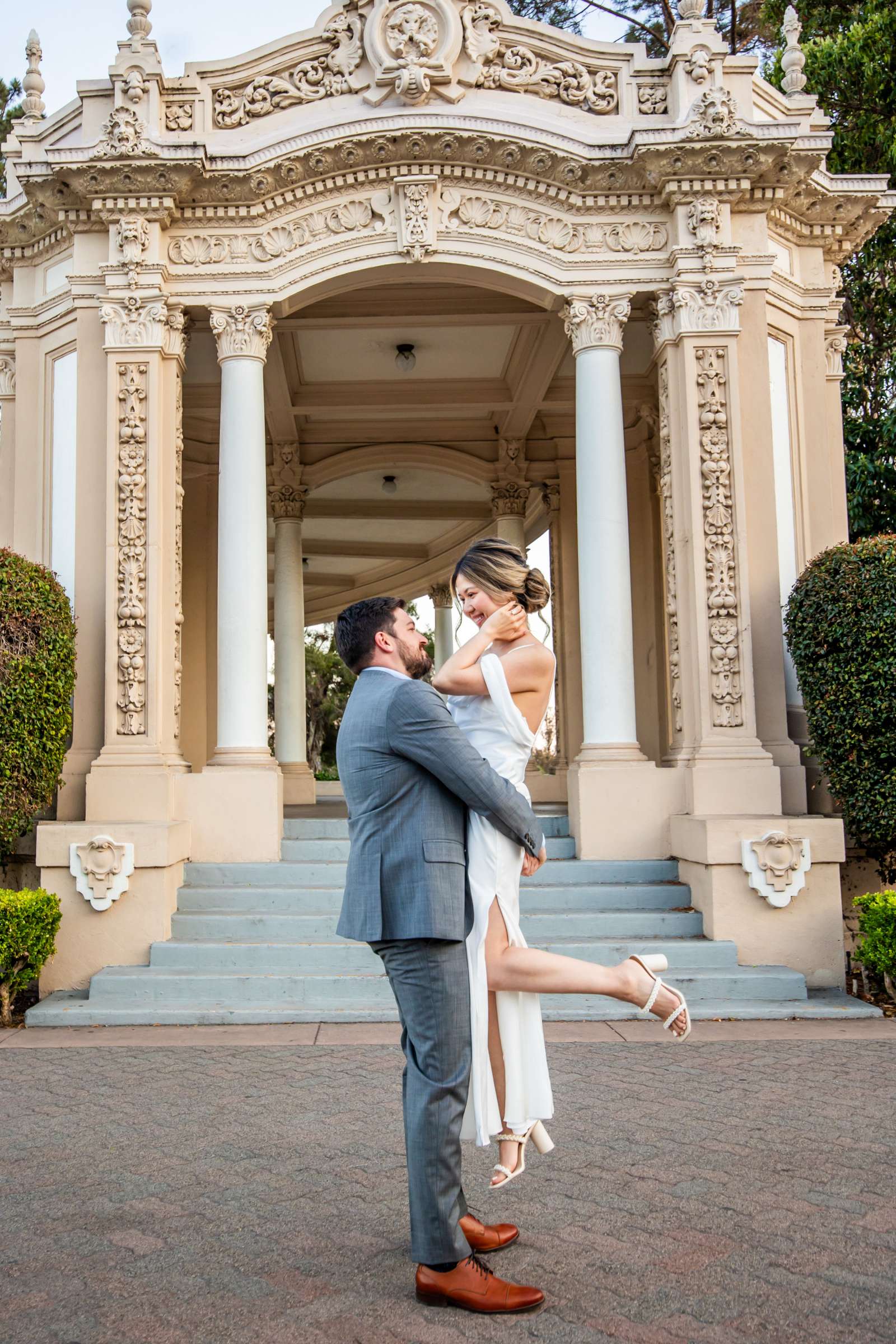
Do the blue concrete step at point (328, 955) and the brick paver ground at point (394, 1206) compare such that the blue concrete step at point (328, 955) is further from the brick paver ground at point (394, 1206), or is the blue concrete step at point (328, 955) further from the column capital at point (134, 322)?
the column capital at point (134, 322)

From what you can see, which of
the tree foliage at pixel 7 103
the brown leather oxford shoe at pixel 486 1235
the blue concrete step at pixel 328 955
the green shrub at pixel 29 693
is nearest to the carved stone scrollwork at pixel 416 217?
the green shrub at pixel 29 693

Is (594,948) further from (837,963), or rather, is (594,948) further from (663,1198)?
(663,1198)

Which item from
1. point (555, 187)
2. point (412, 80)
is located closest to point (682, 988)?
point (555, 187)

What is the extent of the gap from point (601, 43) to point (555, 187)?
1176 mm

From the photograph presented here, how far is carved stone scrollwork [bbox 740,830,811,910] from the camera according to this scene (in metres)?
7.66

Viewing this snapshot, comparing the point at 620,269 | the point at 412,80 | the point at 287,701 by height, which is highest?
the point at 412,80

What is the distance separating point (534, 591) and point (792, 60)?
7717 mm

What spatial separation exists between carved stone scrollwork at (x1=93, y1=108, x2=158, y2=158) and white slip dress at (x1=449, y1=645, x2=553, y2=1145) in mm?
6521

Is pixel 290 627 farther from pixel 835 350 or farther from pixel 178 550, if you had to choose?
pixel 835 350

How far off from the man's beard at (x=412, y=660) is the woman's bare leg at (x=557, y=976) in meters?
0.71

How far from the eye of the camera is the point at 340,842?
8.70 metres

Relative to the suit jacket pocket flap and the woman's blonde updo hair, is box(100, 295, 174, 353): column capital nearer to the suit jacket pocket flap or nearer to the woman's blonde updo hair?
the woman's blonde updo hair

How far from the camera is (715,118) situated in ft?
28.1

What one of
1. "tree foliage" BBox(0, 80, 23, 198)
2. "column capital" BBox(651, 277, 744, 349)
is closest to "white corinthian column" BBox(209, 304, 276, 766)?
"column capital" BBox(651, 277, 744, 349)
